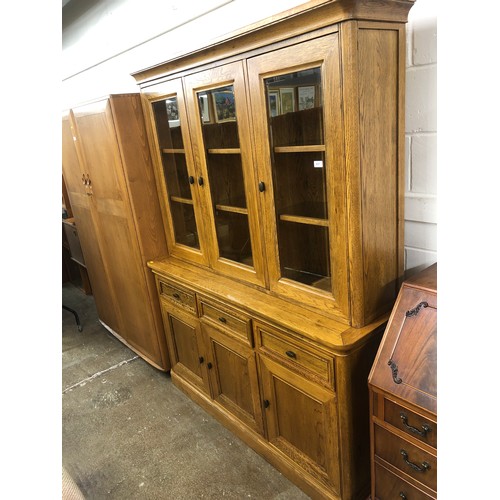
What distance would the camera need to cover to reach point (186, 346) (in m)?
2.33

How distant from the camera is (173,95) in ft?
6.32

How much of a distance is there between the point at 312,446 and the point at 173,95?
1.73m

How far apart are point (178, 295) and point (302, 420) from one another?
963mm

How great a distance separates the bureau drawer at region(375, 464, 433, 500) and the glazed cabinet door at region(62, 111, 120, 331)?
2161 millimetres

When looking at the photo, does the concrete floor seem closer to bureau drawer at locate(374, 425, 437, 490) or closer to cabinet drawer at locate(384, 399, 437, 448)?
bureau drawer at locate(374, 425, 437, 490)

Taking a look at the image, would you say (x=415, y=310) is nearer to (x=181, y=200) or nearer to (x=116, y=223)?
(x=181, y=200)

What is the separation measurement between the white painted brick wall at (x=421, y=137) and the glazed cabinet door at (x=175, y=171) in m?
0.97

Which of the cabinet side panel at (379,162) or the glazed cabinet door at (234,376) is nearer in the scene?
the cabinet side panel at (379,162)

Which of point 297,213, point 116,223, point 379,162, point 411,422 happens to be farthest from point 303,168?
point 116,223

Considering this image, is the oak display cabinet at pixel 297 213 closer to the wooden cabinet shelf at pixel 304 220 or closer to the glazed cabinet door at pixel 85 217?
the wooden cabinet shelf at pixel 304 220

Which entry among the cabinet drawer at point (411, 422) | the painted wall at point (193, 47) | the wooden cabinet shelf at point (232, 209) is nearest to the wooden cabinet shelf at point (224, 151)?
the wooden cabinet shelf at point (232, 209)

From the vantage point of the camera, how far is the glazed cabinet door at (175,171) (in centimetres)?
196
